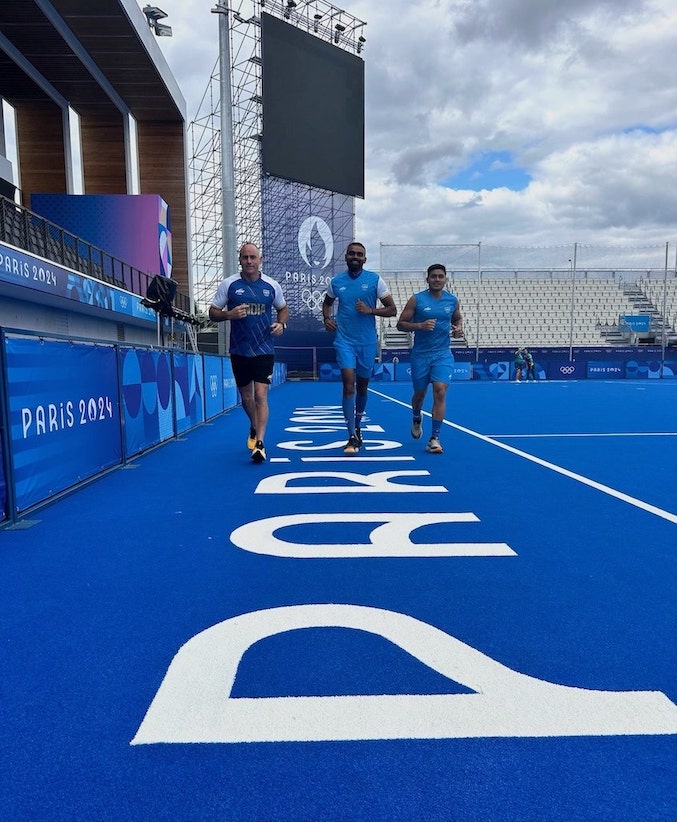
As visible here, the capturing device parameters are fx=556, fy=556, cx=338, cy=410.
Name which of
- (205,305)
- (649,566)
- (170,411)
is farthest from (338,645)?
(205,305)

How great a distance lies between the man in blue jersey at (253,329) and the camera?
4.98 meters

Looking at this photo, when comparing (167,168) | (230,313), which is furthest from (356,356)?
(167,168)

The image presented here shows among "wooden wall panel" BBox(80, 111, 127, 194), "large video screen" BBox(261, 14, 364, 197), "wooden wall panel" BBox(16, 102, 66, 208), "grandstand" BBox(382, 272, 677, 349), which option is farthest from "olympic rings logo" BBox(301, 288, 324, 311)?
"wooden wall panel" BBox(16, 102, 66, 208)

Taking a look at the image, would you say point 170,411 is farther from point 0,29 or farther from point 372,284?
point 0,29

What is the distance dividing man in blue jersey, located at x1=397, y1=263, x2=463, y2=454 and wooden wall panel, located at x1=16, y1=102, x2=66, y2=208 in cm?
2339

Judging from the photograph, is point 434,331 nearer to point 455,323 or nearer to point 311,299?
point 455,323

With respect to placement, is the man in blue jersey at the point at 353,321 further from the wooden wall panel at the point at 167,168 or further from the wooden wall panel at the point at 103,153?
the wooden wall panel at the point at 103,153

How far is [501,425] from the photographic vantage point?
25.7 feet

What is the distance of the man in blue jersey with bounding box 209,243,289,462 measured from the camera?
16.3 feet

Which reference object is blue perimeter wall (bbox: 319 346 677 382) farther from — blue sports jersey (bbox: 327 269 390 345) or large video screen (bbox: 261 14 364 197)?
blue sports jersey (bbox: 327 269 390 345)

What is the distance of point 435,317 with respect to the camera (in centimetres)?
556

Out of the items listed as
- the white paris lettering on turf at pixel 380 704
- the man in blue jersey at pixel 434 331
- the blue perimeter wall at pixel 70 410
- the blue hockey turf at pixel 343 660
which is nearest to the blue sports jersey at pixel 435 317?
the man in blue jersey at pixel 434 331

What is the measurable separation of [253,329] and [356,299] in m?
1.03

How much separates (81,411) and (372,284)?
2786 mm
